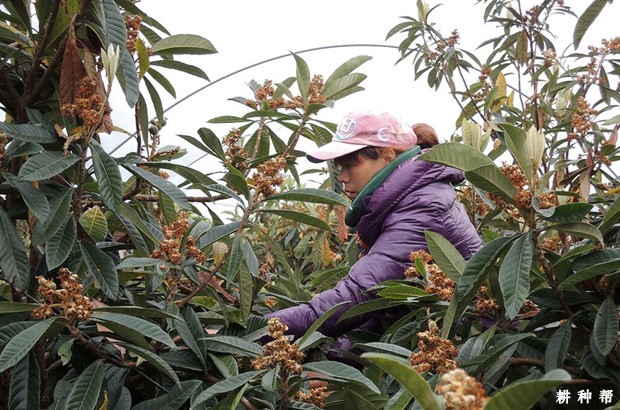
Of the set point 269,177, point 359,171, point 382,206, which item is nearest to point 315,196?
point 269,177

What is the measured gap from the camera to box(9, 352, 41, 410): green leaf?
1.22 metres

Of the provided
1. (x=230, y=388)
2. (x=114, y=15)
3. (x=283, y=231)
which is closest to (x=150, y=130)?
(x=114, y=15)

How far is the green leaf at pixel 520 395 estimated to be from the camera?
0.58m

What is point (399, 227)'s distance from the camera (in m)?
1.92

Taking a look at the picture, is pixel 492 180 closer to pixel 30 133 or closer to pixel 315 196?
pixel 315 196

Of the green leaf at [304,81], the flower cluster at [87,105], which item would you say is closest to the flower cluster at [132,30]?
the flower cluster at [87,105]

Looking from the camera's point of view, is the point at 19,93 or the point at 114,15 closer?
the point at 114,15

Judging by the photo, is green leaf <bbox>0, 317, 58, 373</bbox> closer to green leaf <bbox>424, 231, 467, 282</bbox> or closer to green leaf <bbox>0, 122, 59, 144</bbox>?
green leaf <bbox>0, 122, 59, 144</bbox>

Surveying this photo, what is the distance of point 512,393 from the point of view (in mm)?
591

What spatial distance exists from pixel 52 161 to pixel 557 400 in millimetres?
915

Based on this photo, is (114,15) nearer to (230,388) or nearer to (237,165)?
(237,165)

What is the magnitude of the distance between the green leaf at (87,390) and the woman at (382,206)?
0.47m

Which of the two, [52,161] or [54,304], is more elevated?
[52,161]

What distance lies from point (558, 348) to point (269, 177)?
61cm
